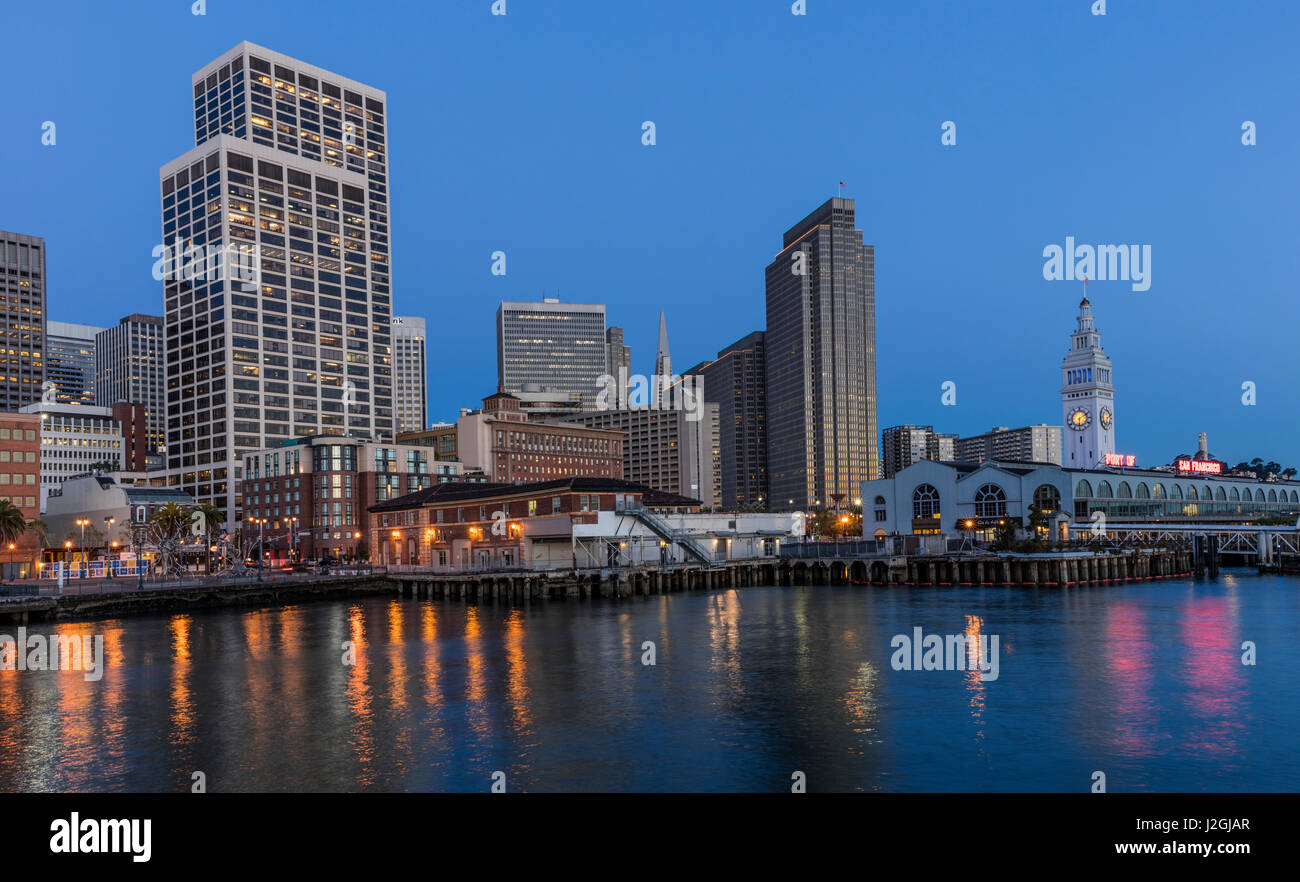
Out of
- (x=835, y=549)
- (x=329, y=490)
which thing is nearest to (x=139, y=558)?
(x=329, y=490)

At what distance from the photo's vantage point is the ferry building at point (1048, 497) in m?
127

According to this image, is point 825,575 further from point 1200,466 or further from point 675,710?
point 1200,466

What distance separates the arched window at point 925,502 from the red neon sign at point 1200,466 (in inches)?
2207

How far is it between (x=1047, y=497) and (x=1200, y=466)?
204ft

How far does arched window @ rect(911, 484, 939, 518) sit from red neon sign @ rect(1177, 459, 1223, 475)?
56.1m

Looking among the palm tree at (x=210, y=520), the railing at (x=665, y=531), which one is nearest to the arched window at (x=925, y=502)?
the railing at (x=665, y=531)

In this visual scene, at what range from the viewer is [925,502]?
139 meters

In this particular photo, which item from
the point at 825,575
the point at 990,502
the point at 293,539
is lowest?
the point at 825,575

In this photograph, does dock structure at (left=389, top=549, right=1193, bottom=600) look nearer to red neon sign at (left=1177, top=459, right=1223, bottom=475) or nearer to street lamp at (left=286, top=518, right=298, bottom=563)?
street lamp at (left=286, top=518, right=298, bottom=563)

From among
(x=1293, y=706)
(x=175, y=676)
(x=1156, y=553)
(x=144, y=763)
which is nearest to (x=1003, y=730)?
(x=1293, y=706)
